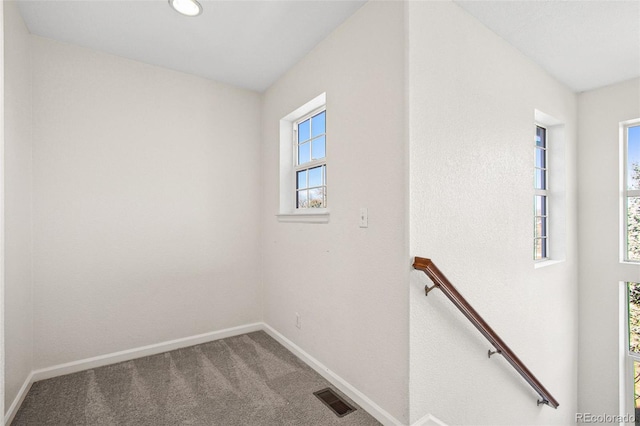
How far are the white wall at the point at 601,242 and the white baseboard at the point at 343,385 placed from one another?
2.93 meters

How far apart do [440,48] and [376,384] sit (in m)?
2.15

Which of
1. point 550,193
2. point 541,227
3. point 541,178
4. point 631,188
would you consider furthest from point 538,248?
point 631,188

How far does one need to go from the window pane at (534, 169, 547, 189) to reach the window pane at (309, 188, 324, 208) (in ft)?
7.66

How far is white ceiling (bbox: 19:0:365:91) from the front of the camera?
79.3 inches

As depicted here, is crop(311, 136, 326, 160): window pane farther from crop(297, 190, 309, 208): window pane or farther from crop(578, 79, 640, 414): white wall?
crop(578, 79, 640, 414): white wall

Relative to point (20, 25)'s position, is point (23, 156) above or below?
below

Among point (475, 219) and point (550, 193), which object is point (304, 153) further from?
point (550, 193)

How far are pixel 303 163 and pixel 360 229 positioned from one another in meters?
1.16

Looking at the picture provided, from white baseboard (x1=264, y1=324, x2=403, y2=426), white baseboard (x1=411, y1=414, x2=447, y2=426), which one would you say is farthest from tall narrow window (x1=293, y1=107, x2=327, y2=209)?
white baseboard (x1=411, y1=414, x2=447, y2=426)

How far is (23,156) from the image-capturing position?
6.85 ft

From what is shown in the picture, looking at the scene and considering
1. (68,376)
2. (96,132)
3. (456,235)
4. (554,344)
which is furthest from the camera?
(554,344)

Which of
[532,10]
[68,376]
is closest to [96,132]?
[68,376]

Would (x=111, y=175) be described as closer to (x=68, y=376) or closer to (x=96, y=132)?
(x=96, y=132)

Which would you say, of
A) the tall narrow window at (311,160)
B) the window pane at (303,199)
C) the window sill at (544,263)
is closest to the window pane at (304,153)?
the tall narrow window at (311,160)
